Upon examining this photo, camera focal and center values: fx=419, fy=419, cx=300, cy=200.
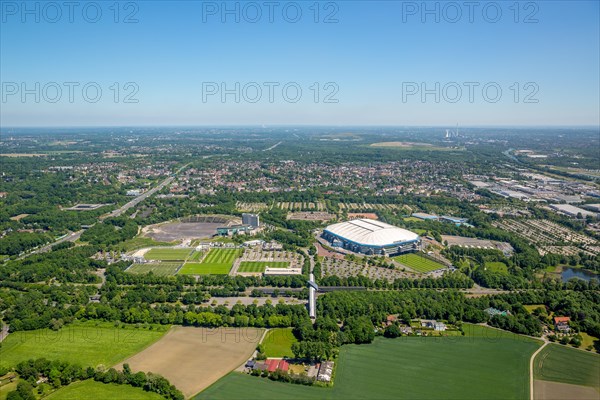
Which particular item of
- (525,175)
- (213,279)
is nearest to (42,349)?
(213,279)

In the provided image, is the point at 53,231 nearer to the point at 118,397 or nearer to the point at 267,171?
the point at 118,397

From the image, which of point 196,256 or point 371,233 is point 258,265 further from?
point 371,233

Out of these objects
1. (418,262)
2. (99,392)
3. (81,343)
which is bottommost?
(99,392)

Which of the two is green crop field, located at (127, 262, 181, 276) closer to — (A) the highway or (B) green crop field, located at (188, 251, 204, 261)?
(B) green crop field, located at (188, 251, 204, 261)

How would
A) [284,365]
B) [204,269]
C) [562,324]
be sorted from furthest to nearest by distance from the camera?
[204,269] < [562,324] < [284,365]

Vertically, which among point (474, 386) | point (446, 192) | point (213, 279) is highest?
point (446, 192)

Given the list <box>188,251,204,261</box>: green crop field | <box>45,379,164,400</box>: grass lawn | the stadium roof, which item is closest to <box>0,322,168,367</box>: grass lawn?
<box>45,379,164,400</box>: grass lawn

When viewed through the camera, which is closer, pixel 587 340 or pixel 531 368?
pixel 531 368

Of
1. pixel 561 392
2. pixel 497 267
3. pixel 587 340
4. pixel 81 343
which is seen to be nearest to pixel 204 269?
pixel 81 343

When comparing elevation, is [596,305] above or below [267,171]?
below
